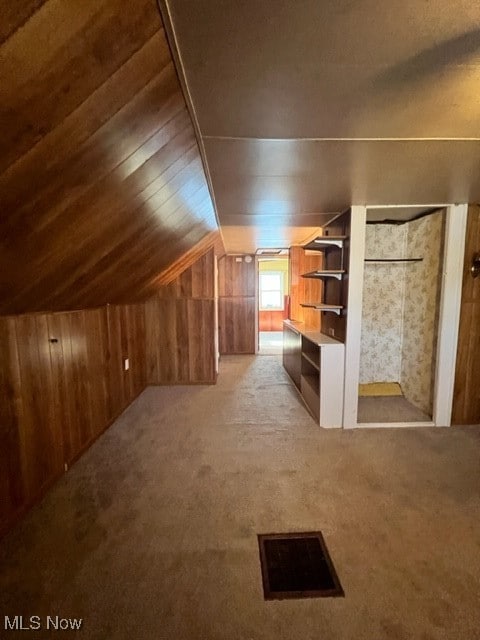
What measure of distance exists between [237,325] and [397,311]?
3.35 metres

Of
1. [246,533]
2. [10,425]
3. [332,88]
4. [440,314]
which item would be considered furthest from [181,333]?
[332,88]

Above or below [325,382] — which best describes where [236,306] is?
above

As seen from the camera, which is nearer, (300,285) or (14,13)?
(14,13)

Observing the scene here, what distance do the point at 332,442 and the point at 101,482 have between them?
181 cm

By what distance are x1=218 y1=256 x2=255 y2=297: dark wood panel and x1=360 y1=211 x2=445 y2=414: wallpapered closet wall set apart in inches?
118

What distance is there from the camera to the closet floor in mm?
2970

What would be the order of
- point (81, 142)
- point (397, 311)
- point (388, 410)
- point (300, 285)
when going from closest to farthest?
point (81, 142) < point (388, 410) < point (397, 311) < point (300, 285)

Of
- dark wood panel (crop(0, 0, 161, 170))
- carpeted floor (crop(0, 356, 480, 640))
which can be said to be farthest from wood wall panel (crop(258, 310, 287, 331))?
dark wood panel (crop(0, 0, 161, 170))

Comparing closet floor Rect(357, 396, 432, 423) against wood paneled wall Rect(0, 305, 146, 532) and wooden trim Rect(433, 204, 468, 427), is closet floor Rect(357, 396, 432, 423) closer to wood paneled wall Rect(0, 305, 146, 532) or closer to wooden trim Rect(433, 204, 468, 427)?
wooden trim Rect(433, 204, 468, 427)

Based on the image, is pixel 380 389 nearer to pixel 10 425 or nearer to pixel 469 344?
pixel 469 344

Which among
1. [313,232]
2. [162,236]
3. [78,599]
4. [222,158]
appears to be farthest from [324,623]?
[313,232]

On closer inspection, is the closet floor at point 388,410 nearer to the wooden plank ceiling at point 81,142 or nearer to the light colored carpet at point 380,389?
the light colored carpet at point 380,389

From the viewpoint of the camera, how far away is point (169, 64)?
0.96 metres

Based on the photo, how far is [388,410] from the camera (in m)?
3.15
